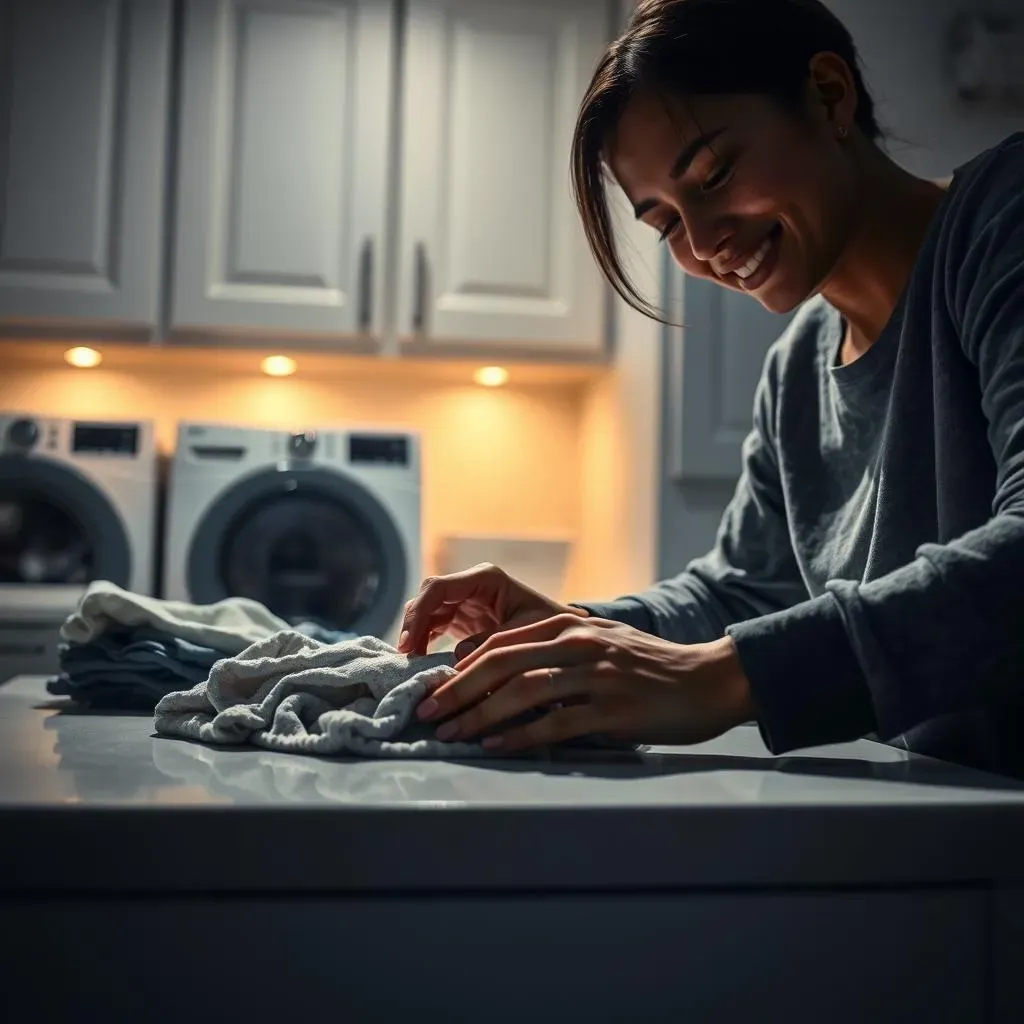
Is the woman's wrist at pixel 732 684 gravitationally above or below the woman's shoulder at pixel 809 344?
below

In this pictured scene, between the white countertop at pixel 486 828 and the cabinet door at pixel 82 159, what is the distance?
2.01 meters

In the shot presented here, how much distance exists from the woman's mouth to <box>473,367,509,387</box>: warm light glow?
1714 millimetres

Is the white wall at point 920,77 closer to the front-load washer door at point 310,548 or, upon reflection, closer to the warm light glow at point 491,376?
the warm light glow at point 491,376

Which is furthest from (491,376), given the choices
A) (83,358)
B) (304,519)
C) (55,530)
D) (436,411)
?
(55,530)

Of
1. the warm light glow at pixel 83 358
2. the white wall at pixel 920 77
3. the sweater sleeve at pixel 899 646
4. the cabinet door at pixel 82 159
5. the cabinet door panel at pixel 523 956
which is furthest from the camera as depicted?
the warm light glow at pixel 83 358

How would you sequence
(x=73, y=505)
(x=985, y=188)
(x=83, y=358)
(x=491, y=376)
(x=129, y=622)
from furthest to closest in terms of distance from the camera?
1. (x=491, y=376)
2. (x=83, y=358)
3. (x=73, y=505)
4. (x=129, y=622)
5. (x=985, y=188)

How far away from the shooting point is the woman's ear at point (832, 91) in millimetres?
934

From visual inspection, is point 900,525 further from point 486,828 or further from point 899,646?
point 486,828

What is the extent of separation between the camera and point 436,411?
2879 millimetres

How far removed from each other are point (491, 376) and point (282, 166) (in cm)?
69

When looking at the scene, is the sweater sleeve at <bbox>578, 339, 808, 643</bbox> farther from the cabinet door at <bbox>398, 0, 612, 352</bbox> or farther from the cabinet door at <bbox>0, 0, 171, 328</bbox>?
the cabinet door at <bbox>0, 0, 171, 328</bbox>

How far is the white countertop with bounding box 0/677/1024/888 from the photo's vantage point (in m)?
0.47

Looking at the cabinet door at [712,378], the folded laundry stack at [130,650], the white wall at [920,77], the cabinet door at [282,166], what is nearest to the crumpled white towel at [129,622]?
the folded laundry stack at [130,650]

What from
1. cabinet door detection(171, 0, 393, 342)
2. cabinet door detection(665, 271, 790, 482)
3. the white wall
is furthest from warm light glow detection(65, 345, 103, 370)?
the white wall
